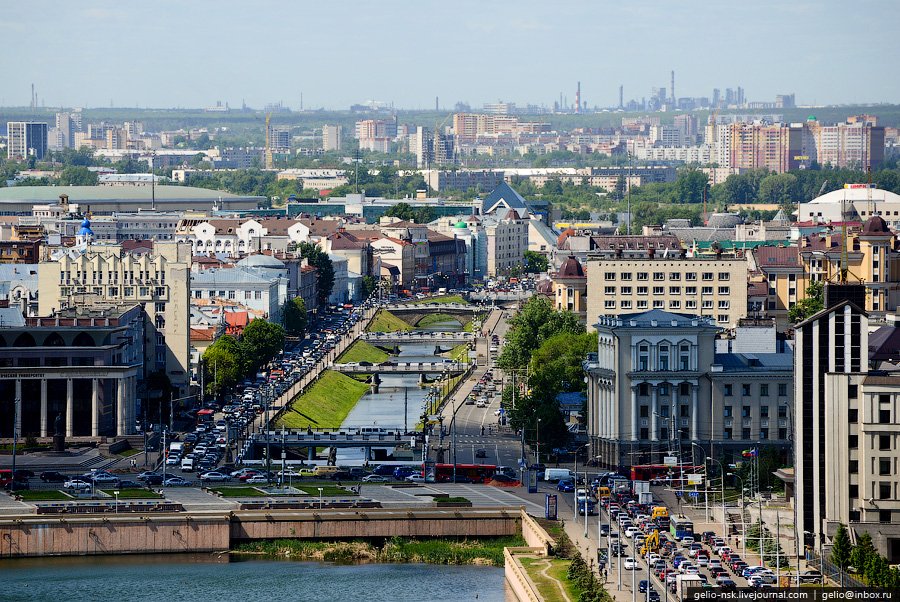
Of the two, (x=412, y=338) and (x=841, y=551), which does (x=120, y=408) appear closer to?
(x=841, y=551)

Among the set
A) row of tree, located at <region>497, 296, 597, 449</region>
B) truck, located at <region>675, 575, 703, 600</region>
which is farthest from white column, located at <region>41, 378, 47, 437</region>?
truck, located at <region>675, 575, 703, 600</region>

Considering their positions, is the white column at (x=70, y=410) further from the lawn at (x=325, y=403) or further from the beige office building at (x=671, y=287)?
the beige office building at (x=671, y=287)

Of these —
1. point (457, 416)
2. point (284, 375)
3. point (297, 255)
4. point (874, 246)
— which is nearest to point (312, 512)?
point (457, 416)

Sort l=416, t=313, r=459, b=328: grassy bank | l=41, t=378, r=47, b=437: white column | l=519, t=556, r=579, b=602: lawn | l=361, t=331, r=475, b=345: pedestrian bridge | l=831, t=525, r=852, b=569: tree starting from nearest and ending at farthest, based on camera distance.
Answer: l=831, t=525, r=852, b=569: tree, l=519, t=556, r=579, b=602: lawn, l=41, t=378, r=47, b=437: white column, l=361, t=331, r=475, b=345: pedestrian bridge, l=416, t=313, r=459, b=328: grassy bank

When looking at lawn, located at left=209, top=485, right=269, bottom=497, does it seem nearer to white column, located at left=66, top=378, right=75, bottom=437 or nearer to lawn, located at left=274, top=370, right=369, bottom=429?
white column, located at left=66, top=378, right=75, bottom=437

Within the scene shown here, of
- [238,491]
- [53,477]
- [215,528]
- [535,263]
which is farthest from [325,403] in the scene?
[535,263]

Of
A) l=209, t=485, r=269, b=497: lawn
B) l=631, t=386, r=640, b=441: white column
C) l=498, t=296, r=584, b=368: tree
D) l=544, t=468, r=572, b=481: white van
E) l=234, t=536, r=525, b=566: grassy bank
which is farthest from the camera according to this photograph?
l=498, t=296, r=584, b=368: tree
